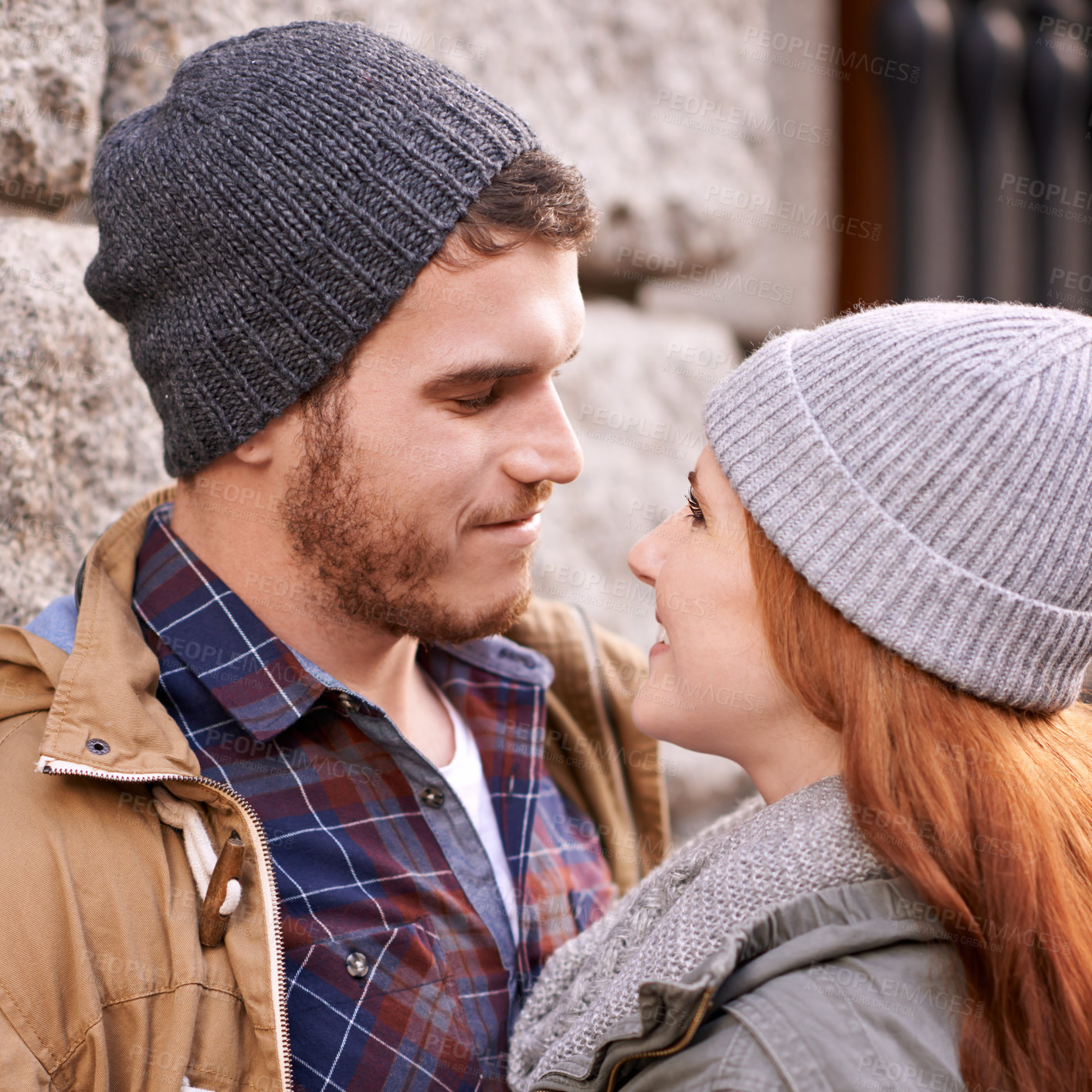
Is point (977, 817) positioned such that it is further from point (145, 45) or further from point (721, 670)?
point (145, 45)

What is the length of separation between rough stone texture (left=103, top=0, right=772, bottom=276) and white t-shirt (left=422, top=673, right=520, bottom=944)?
1.29 metres

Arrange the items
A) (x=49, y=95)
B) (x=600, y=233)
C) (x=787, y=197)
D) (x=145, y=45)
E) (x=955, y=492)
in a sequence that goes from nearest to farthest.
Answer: (x=955, y=492)
(x=49, y=95)
(x=145, y=45)
(x=600, y=233)
(x=787, y=197)

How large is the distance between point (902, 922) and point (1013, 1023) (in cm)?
15

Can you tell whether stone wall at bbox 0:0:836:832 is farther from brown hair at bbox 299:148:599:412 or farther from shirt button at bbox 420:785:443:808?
shirt button at bbox 420:785:443:808

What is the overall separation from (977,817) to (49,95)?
1.74 metres

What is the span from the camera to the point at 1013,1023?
1138mm

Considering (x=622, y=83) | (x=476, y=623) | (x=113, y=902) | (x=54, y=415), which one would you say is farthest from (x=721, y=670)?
(x=622, y=83)

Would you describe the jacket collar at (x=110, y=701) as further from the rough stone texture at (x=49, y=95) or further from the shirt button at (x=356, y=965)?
the rough stone texture at (x=49, y=95)

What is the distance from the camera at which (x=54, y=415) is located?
5.54ft

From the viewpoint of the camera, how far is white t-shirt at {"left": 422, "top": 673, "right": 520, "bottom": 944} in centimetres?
163

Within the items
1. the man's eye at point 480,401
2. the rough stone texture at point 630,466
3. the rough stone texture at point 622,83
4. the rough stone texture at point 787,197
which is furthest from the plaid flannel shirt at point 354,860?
the rough stone texture at point 787,197

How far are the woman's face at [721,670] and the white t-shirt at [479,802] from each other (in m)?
0.39

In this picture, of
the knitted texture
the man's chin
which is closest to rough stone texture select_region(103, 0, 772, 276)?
the man's chin

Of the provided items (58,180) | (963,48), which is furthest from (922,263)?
(58,180)
